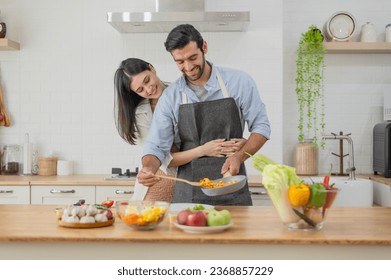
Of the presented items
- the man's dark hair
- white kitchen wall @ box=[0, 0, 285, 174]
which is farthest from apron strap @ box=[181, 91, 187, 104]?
white kitchen wall @ box=[0, 0, 285, 174]

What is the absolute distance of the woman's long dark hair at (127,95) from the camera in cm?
373

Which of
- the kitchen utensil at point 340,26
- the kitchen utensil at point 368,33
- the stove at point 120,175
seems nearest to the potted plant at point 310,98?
the kitchen utensil at point 340,26

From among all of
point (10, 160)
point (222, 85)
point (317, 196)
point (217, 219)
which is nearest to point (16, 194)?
point (10, 160)

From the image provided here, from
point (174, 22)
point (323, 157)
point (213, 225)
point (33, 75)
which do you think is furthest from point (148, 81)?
point (323, 157)

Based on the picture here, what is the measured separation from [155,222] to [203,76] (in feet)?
4.61

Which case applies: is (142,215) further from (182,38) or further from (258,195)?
(258,195)

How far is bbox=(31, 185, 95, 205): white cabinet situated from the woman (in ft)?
3.23

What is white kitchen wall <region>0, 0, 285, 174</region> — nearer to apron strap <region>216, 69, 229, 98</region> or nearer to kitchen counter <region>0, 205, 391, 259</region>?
apron strap <region>216, 69, 229, 98</region>

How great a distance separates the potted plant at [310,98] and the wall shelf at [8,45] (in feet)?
8.49

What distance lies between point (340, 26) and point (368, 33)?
0.26 metres

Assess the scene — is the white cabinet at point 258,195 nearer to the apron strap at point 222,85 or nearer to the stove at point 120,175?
the stove at point 120,175

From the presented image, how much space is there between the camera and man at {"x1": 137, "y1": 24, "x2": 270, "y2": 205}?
3.55 metres
